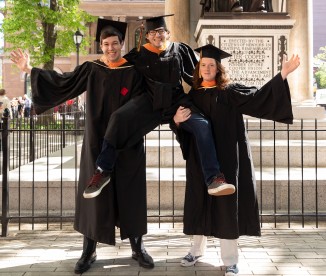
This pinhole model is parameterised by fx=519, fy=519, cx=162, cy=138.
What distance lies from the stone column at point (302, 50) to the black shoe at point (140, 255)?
7553 millimetres

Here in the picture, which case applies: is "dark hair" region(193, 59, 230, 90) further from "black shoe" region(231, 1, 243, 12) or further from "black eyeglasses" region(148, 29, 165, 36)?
"black shoe" region(231, 1, 243, 12)

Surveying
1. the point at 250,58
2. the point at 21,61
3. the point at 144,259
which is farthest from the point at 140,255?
the point at 250,58

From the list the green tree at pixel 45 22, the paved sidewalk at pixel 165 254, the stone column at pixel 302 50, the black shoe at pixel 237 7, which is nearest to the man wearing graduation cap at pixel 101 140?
the paved sidewalk at pixel 165 254

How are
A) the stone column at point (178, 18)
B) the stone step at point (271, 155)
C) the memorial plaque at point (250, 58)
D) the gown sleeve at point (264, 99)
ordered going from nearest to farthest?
the gown sleeve at point (264, 99) < the stone step at point (271, 155) < the memorial plaque at point (250, 58) < the stone column at point (178, 18)

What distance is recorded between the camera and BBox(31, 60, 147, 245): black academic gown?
510cm

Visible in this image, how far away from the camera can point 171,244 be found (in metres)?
6.18

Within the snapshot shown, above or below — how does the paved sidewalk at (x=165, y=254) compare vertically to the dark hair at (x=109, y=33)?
below

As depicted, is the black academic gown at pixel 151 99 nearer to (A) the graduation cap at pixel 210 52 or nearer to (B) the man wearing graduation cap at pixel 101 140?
(B) the man wearing graduation cap at pixel 101 140

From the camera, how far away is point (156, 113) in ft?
16.4

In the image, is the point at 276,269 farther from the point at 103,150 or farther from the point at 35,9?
the point at 35,9

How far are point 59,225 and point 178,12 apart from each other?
6.70 metres

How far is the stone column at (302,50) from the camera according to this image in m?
11.9

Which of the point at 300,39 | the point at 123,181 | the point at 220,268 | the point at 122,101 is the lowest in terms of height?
the point at 220,268

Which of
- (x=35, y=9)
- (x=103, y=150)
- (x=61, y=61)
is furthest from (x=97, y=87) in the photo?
(x=61, y=61)
